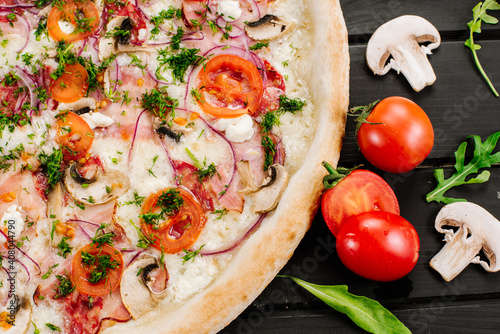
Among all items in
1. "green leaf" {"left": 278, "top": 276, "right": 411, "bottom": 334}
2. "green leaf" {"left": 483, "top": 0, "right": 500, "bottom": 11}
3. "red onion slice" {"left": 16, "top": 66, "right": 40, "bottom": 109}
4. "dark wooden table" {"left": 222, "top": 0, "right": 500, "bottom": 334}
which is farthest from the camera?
"green leaf" {"left": 483, "top": 0, "right": 500, "bottom": 11}

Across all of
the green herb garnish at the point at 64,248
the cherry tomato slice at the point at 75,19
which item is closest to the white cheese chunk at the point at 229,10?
the cherry tomato slice at the point at 75,19

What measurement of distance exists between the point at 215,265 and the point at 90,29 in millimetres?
1905

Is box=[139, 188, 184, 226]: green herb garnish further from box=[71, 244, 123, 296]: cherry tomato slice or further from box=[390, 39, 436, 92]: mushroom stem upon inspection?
box=[390, 39, 436, 92]: mushroom stem

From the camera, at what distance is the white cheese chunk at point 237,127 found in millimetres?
3066

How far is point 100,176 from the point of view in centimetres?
308

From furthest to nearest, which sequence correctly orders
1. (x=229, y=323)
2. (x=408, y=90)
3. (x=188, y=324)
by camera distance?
1. (x=408, y=90)
2. (x=229, y=323)
3. (x=188, y=324)

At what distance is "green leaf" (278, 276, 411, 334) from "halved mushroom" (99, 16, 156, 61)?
6.73 ft

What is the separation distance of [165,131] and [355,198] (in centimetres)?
139

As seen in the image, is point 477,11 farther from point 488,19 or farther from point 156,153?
point 156,153

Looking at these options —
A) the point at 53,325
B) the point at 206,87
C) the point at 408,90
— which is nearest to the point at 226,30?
the point at 206,87

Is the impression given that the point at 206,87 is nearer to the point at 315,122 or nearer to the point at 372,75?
the point at 315,122

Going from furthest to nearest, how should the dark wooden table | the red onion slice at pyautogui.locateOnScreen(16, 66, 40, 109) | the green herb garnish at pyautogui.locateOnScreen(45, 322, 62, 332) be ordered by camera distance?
1. the dark wooden table
2. the red onion slice at pyautogui.locateOnScreen(16, 66, 40, 109)
3. the green herb garnish at pyautogui.locateOnScreen(45, 322, 62, 332)

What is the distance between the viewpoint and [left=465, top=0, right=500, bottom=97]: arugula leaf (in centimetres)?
373

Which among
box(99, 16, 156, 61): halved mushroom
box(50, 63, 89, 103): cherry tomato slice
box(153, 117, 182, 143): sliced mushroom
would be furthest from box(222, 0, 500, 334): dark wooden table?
box(50, 63, 89, 103): cherry tomato slice
